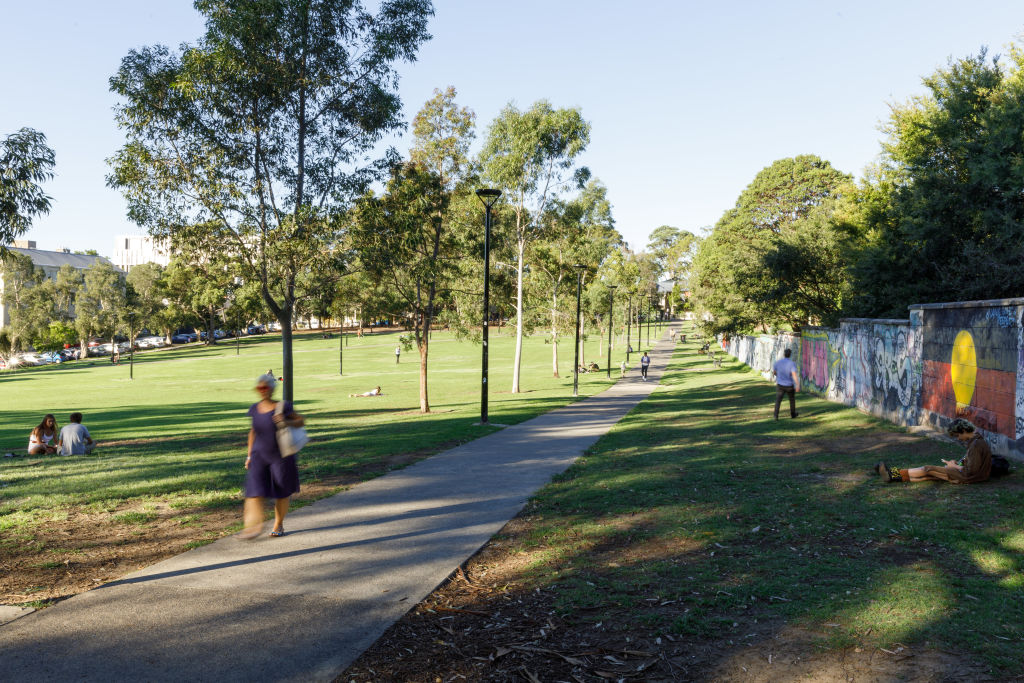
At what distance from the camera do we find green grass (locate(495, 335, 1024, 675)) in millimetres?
4875

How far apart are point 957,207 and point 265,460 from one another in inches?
875

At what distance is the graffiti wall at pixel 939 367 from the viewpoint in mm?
10617

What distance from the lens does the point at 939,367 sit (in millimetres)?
13539

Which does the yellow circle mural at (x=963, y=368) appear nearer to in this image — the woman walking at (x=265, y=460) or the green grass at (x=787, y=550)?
the green grass at (x=787, y=550)

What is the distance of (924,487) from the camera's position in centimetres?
877

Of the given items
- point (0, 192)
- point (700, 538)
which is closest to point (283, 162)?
point (0, 192)

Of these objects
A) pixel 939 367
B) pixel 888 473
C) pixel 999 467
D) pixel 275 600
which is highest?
pixel 939 367

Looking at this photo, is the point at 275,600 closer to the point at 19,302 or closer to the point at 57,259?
the point at 19,302

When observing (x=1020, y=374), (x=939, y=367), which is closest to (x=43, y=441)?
(x=1020, y=374)

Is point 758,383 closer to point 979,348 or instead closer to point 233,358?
point 979,348

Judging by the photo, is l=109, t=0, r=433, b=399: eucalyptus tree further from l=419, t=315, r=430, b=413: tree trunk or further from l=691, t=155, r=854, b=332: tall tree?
l=691, t=155, r=854, b=332: tall tree

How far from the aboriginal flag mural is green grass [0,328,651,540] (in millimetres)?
9982

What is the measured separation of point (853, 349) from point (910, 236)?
5.20 m

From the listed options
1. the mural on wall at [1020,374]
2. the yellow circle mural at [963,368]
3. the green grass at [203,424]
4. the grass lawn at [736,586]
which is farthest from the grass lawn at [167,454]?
the yellow circle mural at [963,368]
